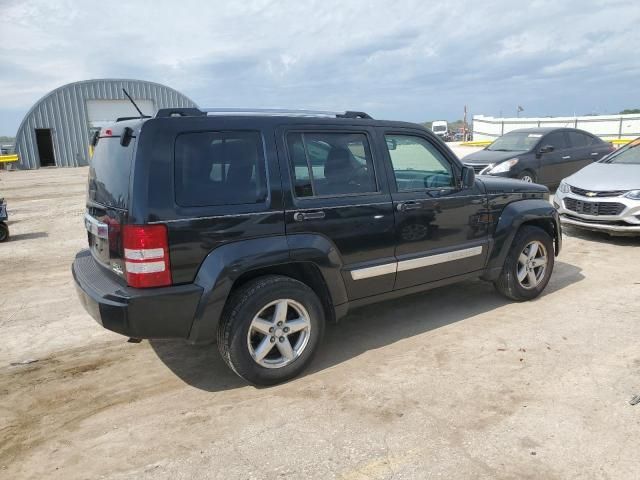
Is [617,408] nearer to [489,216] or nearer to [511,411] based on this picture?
[511,411]

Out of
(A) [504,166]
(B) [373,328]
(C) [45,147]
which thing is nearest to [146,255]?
(B) [373,328]

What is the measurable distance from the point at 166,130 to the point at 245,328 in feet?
4.51

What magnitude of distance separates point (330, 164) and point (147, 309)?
169 cm

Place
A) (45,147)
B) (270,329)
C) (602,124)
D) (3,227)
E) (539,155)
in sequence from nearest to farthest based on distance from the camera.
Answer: (270,329) < (3,227) < (539,155) < (602,124) < (45,147)

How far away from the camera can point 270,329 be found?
3.49m

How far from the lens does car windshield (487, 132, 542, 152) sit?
Answer: 37.2ft

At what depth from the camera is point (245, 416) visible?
3201mm

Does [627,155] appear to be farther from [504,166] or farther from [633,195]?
[504,166]

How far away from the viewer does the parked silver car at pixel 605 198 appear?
272 inches

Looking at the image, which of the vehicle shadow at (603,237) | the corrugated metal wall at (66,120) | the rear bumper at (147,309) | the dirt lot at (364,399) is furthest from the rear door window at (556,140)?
the corrugated metal wall at (66,120)

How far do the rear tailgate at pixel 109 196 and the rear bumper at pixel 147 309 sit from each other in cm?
19

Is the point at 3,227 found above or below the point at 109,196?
below

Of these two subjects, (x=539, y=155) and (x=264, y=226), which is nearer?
(x=264, y=226)

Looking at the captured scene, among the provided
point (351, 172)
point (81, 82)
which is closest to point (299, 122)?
point (351, 172)
